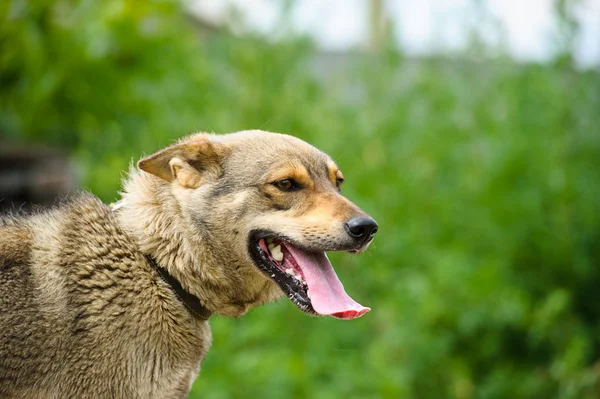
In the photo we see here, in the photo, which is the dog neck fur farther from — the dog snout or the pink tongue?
the dog snout

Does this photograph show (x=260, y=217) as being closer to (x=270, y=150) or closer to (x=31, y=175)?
(x=270, y=150)

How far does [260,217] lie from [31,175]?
4.76 meters

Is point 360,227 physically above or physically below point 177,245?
above

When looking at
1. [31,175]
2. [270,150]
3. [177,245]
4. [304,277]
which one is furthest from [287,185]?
[31,175]

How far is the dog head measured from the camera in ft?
11.6

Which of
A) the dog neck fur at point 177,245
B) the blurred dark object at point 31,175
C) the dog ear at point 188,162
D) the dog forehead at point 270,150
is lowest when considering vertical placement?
the blurred dark object at point 31,175

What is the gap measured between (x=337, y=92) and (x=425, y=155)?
4.59 ft

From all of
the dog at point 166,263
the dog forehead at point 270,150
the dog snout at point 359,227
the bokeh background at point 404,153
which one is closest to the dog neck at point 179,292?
the dog at point 166,263

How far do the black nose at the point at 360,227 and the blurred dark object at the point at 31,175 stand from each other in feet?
15.1

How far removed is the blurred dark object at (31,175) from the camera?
755 centimetres

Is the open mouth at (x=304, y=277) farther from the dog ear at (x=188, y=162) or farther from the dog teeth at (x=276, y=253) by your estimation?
the dog ear at (x=188, y=162)

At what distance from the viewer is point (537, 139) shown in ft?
27.3

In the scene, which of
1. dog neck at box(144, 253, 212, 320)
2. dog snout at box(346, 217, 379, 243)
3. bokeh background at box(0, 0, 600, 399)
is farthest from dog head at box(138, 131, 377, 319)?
bokeh background at box(0, 0, 600, 399)

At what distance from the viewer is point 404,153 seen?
28.4 ft
